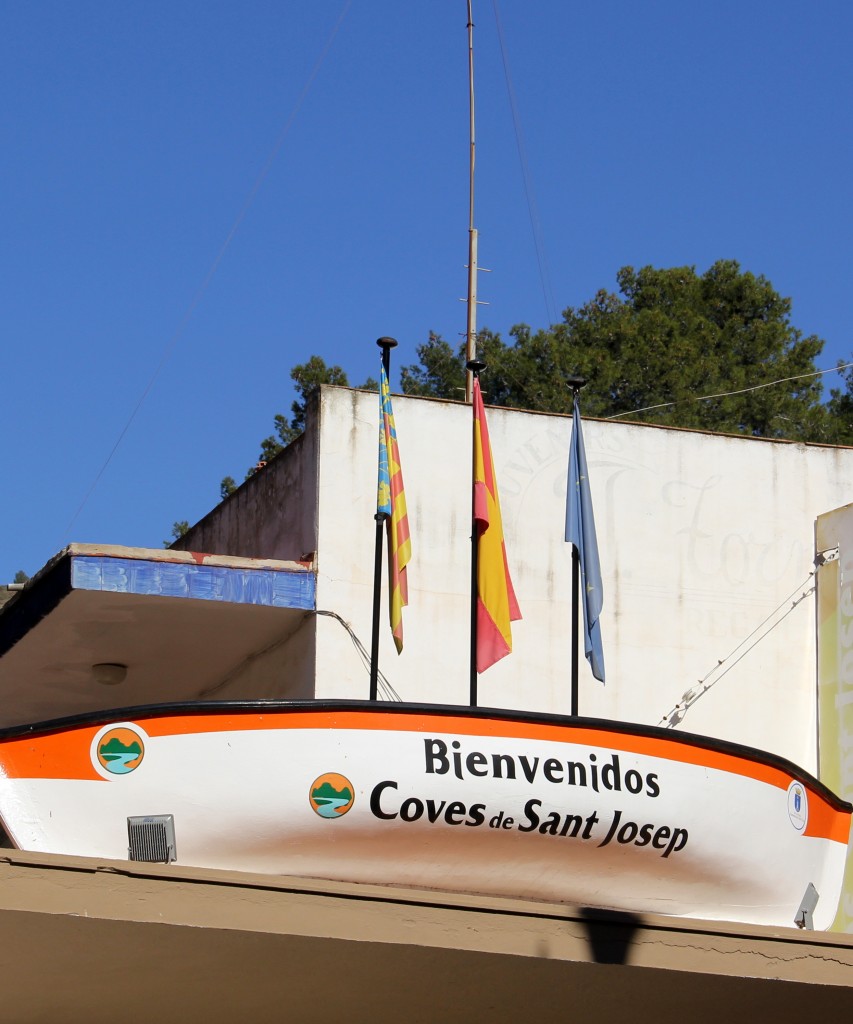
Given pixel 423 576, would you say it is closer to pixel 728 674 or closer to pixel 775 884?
pixel 728 674

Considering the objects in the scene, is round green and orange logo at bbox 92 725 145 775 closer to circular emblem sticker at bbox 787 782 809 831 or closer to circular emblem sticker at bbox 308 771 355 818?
circular emblem sticker at bbox 308 771 355 818

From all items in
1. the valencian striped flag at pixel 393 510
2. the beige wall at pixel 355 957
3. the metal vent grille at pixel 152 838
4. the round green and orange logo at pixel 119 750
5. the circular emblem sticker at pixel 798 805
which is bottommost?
the beige wall at pixel 355 957

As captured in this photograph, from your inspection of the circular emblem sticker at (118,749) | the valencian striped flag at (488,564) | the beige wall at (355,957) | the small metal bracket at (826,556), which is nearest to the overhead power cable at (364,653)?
the valencian striped flag at (488,564)

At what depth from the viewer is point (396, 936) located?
6027mm

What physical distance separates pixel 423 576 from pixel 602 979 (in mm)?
6651

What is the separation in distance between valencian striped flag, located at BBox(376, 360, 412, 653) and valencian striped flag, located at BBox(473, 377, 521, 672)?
53 centimetres

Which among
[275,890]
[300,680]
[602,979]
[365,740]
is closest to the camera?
[275,890]

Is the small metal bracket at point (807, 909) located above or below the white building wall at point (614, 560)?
below

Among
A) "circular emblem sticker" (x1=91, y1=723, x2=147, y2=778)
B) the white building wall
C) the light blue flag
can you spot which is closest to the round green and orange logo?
"circular emblem sticker" (x1=91, y1=723, x2=147, y2=778)

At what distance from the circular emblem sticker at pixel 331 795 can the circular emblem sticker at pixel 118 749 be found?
31.1 inches

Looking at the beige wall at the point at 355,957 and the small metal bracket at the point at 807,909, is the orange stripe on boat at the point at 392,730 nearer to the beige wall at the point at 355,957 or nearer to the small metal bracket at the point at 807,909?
the small metal bracket at the point at 807,909

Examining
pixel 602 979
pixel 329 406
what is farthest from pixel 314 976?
pixel 329 406

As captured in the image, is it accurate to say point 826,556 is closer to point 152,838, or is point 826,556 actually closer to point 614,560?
point 614,560

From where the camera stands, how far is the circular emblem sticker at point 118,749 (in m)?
7.07
